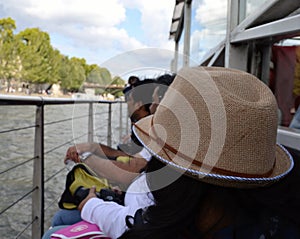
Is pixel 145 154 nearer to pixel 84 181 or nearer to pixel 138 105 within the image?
pixel 84 181

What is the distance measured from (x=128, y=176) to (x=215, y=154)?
757mm

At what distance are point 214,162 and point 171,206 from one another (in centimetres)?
11

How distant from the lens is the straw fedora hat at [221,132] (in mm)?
521

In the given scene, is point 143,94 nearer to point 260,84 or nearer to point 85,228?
point 85,228

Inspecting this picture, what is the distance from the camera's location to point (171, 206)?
0.56m

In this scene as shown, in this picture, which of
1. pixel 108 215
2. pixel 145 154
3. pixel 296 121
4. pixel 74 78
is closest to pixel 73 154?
pixel 145 154

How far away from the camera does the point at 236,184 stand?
53 cm

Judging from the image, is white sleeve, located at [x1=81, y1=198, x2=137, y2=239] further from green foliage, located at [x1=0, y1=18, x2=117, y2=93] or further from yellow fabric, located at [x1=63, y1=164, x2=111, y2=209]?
green foliage, located at [x1=0, y1=18, x2=117, y2=93]

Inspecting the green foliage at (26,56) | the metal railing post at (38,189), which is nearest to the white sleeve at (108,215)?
the metal railing post at (38,189)

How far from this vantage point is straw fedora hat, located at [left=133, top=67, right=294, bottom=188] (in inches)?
20.5

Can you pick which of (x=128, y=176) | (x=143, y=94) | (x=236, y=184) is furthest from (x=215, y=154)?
(x=143, y=94)

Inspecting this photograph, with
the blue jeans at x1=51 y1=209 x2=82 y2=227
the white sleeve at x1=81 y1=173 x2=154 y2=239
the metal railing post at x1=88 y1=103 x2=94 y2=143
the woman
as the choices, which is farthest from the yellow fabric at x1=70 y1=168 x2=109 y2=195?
the metal railing post at x1=88 y1=103 x2=94 y2=143

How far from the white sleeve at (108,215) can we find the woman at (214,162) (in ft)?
0.60

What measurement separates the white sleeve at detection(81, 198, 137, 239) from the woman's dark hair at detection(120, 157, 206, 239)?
214 mm
